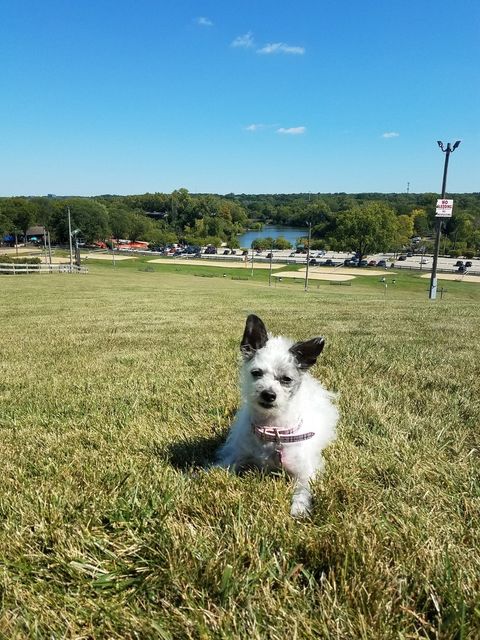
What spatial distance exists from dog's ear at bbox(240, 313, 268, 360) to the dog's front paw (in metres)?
1.06

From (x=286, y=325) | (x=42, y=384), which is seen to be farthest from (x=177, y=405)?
(x=286, y=325)

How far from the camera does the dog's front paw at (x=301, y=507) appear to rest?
2768 millimetres

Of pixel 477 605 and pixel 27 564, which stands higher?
pixel 477 605

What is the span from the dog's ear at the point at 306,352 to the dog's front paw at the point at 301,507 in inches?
35.2

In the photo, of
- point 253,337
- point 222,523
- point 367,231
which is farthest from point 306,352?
point 367,231

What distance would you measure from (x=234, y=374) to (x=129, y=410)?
180 cm

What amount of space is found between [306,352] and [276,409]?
46 centimetres

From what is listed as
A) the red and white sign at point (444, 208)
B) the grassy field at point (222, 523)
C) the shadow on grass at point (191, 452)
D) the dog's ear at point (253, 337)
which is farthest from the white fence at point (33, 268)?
the dog's ear at point (253, 337)

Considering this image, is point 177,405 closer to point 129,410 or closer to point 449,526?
point 129,410

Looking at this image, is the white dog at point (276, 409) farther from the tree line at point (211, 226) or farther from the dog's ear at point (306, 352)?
the tree line at point (211, 226)

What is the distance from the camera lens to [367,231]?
417ft

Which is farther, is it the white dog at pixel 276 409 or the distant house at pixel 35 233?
the distant house at pixel 35 233

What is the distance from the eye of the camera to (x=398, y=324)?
11656 mm

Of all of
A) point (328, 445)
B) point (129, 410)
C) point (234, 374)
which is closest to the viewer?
point (328, 445)
